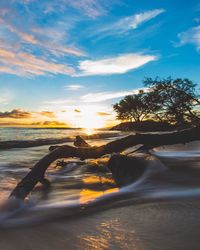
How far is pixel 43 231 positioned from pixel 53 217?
0.49 metres

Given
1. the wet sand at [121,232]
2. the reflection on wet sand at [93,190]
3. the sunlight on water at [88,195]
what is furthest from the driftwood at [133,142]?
the wet sand at [121,232]

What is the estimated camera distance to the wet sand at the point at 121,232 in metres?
2.80

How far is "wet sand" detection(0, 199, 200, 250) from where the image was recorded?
9.20ft

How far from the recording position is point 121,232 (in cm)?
312

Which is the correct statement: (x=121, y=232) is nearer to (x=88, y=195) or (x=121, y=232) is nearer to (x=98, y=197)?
(x=98, y=197)

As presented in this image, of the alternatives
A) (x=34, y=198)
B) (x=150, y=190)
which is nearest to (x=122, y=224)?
(x=150, y=190)

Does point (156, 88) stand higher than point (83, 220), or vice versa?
point (156, 88)

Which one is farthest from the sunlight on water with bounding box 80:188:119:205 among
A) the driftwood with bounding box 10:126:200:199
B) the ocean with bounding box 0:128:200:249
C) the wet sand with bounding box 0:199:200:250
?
the driftwood with bounding box 10:126:200:199

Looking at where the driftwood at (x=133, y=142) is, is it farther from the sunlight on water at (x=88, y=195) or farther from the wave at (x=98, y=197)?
the sunlight on water at (x=88, y=195)

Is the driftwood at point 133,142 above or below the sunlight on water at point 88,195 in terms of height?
above

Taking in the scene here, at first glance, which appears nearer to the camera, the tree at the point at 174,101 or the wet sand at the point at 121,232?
the wet sand at the point at 121,232

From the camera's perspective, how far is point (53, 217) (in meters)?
3.77

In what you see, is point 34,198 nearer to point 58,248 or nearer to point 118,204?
point 118,204

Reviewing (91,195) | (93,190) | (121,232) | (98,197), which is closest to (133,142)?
(93,190)
